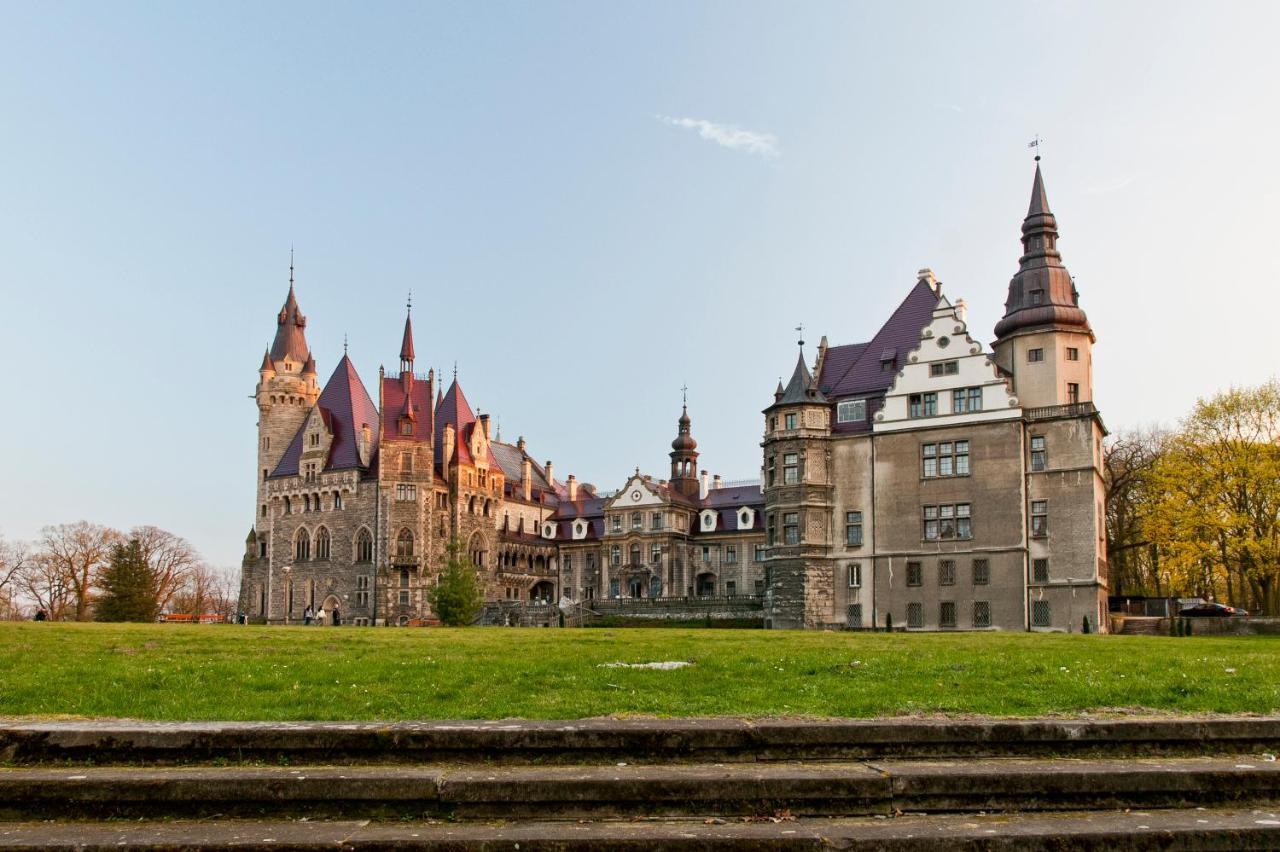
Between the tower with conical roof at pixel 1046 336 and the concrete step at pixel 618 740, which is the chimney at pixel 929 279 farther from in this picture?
the concrete step at pixel 618 740

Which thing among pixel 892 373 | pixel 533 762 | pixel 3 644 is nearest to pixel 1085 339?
pixel 892 373

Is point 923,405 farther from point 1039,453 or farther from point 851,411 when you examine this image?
point 1039,453

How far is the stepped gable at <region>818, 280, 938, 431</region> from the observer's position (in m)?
59.4

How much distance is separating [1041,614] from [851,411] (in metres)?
14.0

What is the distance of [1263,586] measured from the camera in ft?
191

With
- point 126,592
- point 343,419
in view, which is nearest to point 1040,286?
point 343,419

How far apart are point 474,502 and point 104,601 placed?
27617mm

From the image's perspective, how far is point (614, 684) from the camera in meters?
14.4

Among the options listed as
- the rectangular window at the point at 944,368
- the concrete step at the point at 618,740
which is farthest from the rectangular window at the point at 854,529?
the concrete step at the point at 618,740

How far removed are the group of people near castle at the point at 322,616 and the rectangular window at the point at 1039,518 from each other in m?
52.6

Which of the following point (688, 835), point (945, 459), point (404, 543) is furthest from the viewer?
point (404, 543)

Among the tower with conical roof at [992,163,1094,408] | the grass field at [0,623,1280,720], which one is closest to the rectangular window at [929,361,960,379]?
the tower with conical roof at [992,163,1094,408]

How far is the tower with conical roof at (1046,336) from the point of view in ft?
178

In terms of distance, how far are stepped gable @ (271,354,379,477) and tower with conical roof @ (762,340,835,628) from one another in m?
39.7
